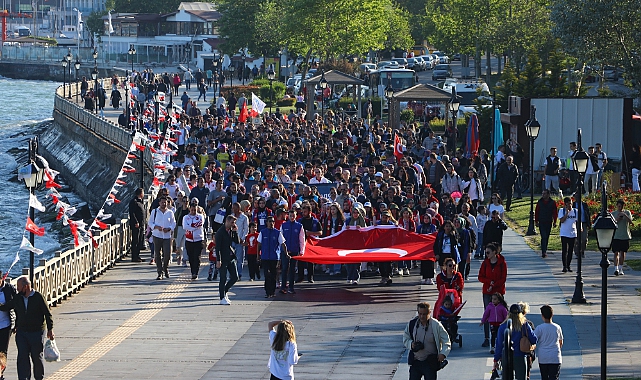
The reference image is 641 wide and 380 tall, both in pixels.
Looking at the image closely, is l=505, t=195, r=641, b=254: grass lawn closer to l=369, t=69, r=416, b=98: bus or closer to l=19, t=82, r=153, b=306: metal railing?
l=19, t=82, r=153, b=306: metal railing

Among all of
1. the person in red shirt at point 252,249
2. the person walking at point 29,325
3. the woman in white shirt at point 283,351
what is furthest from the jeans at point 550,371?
the person in red shirt at point 252,249

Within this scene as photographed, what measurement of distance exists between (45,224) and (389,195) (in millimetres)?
29689

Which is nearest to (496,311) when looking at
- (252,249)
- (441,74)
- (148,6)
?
(252,249)

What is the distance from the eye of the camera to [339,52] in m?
78.4

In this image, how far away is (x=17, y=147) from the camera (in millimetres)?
79312

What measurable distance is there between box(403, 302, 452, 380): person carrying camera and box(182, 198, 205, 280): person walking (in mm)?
10013

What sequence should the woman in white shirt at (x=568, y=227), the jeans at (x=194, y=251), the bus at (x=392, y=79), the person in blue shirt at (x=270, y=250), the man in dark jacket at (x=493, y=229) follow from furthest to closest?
the bus at (x=392, y=79) → the woman in white shirt at (x=568, y=227) → the jeans at (x=194, y=251) → the man in dark jacket at (x=493, y=229) → the person in blue shirt at (x=270, y=250)

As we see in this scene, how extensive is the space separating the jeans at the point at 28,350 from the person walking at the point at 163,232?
8.17 metres

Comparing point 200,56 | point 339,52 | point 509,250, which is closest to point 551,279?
point 509,250

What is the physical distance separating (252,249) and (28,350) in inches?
323

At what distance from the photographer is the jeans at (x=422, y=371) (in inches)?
549

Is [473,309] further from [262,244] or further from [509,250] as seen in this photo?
[509,250]

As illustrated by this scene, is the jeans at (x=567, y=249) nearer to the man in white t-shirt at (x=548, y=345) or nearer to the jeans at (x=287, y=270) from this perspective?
the jeans at (x=287, y=270)

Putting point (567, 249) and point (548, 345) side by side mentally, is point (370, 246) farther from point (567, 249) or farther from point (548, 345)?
point (548, 345)
